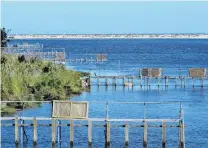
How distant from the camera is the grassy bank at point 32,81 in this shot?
71.5 meters

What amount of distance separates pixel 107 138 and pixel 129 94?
125 feet

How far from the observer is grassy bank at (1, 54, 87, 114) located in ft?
235

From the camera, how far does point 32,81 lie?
261ft

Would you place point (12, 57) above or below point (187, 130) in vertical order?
above

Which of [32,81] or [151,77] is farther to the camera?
[151,77]

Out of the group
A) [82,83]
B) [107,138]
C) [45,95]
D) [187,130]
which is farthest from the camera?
[82,83]

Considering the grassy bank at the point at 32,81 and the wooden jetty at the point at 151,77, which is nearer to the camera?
the grassy bank at the point at 32,81

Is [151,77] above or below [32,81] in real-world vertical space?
below

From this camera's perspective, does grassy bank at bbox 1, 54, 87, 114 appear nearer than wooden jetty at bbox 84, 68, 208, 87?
Yes

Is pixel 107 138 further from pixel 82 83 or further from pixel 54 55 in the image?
pixel 54 55

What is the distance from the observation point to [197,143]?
57312 mm

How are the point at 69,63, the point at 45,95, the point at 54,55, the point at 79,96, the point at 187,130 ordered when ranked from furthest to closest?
the point at 69,63
the point at 54,55
the point at 79,96
the point at 45,95
the point at 187,130

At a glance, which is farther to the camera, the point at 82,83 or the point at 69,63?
the point at 69,63

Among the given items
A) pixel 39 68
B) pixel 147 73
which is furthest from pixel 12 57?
pixel 147 73
